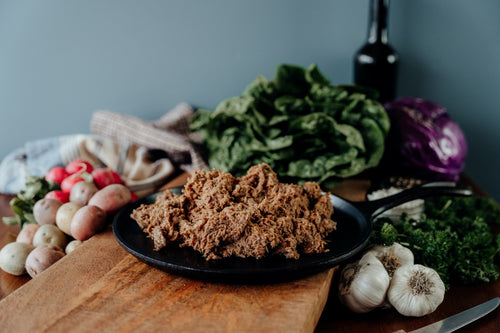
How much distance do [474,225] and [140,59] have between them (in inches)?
96.0

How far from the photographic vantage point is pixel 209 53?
10.5 ft

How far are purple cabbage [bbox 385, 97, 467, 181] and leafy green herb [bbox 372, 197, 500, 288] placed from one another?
1.83 feet

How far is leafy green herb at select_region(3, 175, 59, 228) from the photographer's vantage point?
6.91ft

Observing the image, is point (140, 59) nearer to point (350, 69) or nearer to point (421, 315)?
point (350, 69)

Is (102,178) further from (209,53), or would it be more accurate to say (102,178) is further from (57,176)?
(209,53)

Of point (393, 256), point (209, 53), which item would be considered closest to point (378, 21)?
point (209, 53)

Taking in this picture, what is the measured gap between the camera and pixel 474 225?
1.97 m

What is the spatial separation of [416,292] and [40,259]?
1.37 metres

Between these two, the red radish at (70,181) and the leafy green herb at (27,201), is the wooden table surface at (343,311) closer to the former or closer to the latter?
the leafy green herb at (27,201)

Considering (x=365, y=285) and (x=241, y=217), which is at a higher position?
(x=241, y=217)

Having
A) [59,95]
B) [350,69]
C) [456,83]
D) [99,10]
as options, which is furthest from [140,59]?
[456,83]

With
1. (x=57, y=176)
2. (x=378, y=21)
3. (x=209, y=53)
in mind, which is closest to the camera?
(x=57, y=176)

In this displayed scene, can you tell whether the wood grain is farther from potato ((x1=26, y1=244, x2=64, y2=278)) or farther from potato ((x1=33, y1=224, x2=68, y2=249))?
potato ((x1=33, y1=224, x2=68, y2=249))

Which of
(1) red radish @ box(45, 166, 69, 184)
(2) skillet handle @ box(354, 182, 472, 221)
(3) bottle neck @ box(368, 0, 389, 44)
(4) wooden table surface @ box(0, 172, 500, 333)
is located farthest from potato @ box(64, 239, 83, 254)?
(3) bottle neck @ box(368, 0, 389, 44)
